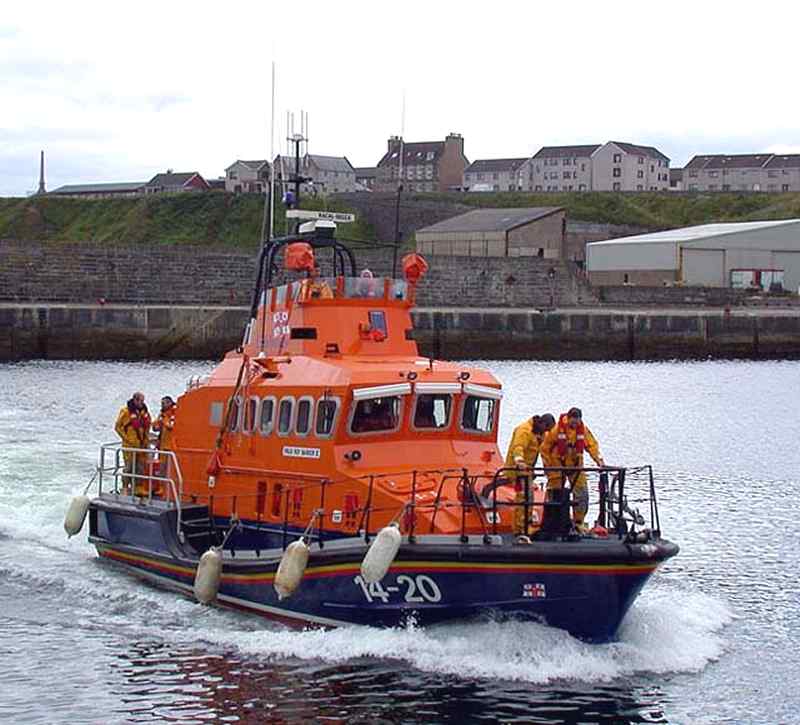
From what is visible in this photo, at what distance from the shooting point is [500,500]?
12.9 meters

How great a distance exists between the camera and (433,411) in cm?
1375

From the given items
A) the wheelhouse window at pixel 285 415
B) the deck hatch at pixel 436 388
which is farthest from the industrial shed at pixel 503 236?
the deck hatch at pixel 436 388

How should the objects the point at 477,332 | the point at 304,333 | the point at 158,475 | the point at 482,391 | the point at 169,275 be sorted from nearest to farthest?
the point at 482,391, the point at 304,333, the point at 158,475, the point at 477,332, the point at 169,275

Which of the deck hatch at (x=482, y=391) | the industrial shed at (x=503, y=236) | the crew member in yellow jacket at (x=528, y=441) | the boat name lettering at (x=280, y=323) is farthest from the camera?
the industrial shed at (x=503, y=236)

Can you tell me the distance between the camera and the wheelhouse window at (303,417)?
13.6 meters

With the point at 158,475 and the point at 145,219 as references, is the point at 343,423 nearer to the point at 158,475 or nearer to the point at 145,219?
the point at 158,475

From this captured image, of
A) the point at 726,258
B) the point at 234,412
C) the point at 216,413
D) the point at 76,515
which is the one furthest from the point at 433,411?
the point at 726,258

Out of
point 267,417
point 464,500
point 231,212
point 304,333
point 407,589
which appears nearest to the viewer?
point 407,589

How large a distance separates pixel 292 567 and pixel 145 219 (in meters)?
91.6

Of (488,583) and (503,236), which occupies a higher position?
(503,236)

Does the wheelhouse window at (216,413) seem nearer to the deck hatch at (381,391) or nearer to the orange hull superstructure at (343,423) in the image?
the orange hull superstructure at (343,423)

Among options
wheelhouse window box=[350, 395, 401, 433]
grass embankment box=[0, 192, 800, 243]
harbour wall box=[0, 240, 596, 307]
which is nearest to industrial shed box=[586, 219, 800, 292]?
harbour wall box=[0, 240, 596, 307]

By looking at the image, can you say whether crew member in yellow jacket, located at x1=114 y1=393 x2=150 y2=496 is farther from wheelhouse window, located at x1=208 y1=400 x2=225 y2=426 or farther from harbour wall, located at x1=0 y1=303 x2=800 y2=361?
harbour wall, located at x1=0 y1=303 x2=800 y2=361

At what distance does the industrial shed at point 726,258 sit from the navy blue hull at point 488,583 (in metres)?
62.0
